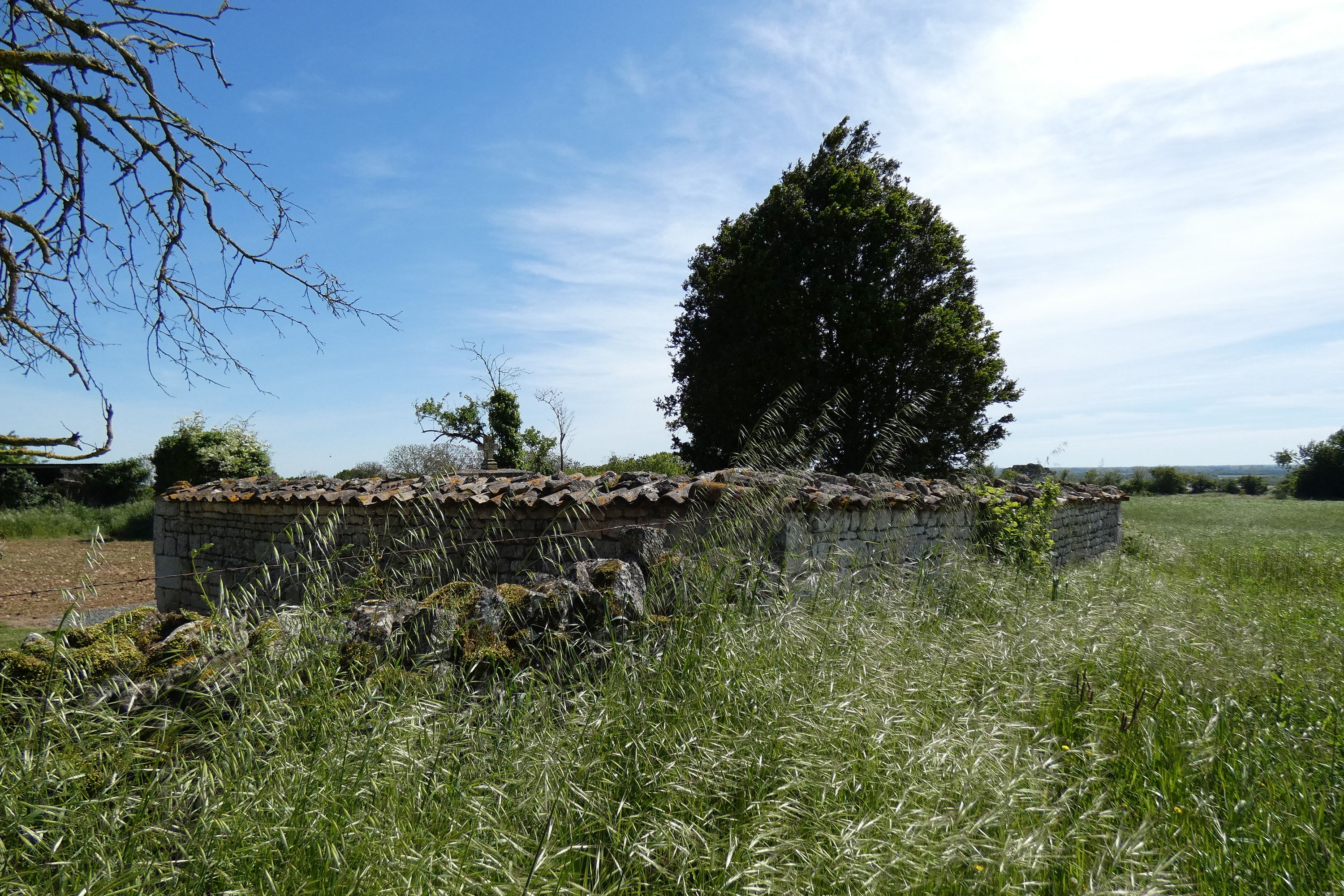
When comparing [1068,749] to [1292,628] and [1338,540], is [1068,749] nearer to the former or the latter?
[1292,628]

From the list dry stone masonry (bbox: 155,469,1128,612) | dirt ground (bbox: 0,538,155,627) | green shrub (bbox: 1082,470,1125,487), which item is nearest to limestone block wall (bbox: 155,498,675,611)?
dry stone masonry (bbox: 155,469,1128,612)

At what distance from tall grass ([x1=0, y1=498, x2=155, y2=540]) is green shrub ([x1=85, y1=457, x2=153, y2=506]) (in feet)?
4.01

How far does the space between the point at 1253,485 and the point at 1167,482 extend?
7.34 metres

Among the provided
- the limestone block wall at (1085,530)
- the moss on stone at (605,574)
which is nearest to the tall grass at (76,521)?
the moss on stone at (605,574)

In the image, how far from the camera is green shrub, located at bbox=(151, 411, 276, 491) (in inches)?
696

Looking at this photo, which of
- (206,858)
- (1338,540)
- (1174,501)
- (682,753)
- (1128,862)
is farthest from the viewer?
(1174,501)

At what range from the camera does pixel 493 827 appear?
2297 mm

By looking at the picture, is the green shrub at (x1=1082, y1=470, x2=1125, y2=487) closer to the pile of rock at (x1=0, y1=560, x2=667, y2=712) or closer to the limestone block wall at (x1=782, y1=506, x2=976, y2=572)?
the limestone block wall at (x1=782, y1=506, x2=976, y2=572)

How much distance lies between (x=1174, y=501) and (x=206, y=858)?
36.2m

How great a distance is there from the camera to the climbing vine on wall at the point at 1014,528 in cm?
762

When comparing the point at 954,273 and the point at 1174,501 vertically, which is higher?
the point at 954,273

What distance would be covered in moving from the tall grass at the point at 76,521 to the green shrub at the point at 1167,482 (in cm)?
4439

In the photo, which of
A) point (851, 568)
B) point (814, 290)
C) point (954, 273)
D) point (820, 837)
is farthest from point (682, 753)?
point (954, 273)

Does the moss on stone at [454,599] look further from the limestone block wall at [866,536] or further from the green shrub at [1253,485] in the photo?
the green shrub at [1253,485]
